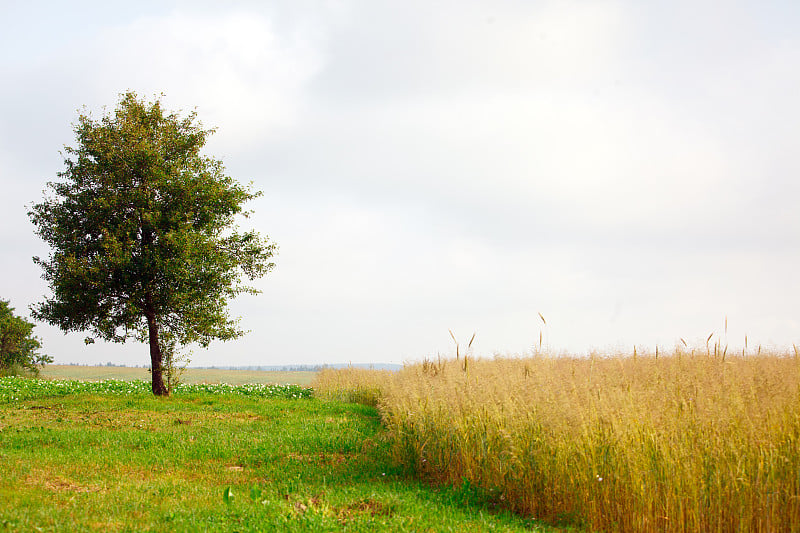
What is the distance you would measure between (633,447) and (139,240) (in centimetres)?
2036

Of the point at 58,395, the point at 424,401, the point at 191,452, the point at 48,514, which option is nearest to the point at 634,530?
the point at 424,401

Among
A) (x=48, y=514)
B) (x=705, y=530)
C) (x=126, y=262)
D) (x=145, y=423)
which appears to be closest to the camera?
(x=705, y=530)

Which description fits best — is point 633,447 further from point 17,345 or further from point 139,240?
point 17,345

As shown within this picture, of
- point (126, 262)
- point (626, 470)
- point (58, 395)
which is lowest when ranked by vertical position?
point (58, 395)

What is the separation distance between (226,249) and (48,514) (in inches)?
667

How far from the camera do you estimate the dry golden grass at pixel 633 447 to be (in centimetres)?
737

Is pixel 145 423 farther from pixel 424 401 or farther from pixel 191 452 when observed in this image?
pixel 424 401

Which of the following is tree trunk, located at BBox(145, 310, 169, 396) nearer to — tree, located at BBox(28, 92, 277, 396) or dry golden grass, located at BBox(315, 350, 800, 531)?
tree, located at BBox(28, 92, 277, 396)

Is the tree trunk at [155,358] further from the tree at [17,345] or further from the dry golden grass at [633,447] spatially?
the tree at [17,345]

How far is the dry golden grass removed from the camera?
7371mm

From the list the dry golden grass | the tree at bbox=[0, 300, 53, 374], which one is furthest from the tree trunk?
the tree at bbox=[0, 300, 53, 374]

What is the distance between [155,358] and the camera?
2395 cm

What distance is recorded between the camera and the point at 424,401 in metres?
11.8

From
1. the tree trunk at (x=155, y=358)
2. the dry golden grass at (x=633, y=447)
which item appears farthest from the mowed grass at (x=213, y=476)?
the tree trunk at (x=155, y=358)
